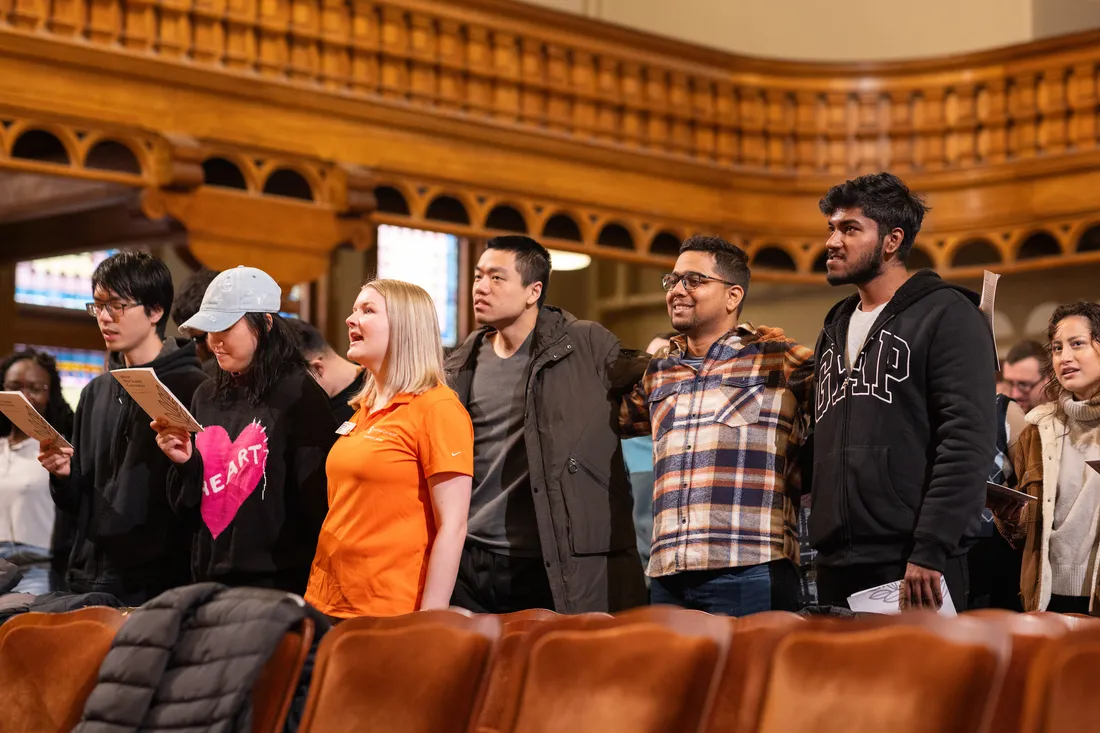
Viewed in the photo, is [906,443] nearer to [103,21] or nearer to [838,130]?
[103,21]

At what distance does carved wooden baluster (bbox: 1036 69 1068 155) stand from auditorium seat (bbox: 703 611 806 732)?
6.08 meters

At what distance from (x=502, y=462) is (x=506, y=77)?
4.03 metres

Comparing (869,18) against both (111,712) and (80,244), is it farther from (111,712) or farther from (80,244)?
(111,712)

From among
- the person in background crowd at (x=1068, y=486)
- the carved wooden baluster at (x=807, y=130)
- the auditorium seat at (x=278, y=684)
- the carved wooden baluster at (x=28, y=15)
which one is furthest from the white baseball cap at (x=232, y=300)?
the carved wooden baluster at (x=807, y=130)

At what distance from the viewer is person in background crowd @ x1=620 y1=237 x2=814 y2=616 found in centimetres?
301

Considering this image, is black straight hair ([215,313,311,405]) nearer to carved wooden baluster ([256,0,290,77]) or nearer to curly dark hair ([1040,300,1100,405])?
curly dark hair ([1040,300,1100,405])

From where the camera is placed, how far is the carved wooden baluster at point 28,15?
554cm

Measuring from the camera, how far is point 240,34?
6148 millimetres

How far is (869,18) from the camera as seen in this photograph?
910cm

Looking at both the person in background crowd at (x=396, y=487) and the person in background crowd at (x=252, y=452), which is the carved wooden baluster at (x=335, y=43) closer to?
the person in background crowd at (x=252, y=452)

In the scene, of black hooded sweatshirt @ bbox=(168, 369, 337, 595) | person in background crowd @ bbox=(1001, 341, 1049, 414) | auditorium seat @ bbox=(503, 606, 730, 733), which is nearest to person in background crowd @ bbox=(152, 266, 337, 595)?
black hooded sweatshirt @ bbox=(168, 369, 337, 595)

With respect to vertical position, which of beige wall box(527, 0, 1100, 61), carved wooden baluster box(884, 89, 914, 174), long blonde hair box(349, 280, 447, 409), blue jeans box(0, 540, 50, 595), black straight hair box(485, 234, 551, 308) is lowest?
blue jeans box(0, 540, 50, 595)

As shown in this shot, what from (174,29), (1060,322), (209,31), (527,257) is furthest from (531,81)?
(1060,322)

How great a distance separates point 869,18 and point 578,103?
2.94m
